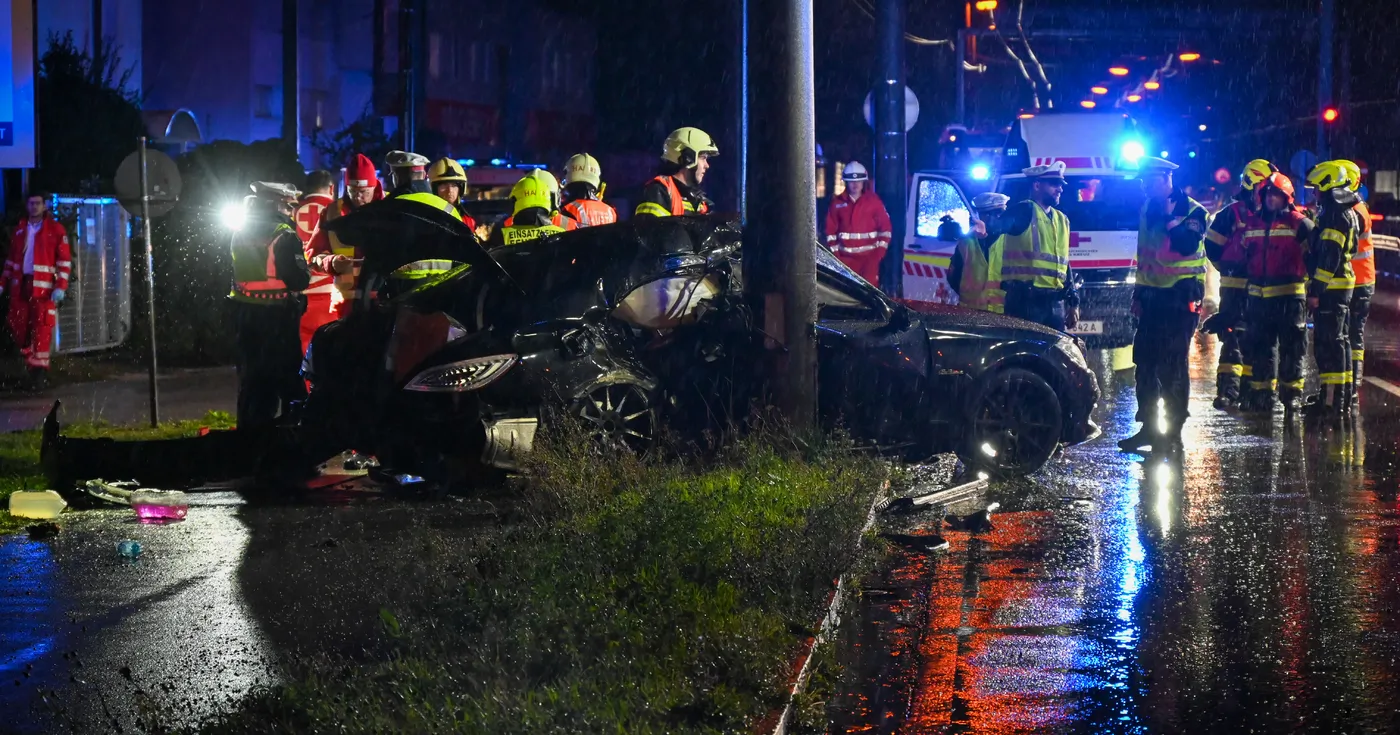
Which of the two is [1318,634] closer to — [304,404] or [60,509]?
[304,404]

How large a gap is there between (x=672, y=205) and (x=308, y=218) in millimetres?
2454

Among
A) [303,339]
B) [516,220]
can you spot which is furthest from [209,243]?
[516,220]

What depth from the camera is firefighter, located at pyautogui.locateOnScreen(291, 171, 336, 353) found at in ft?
39.3

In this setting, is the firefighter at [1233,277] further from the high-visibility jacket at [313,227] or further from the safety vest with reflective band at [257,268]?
the safety vest with reflective band at [257,268]

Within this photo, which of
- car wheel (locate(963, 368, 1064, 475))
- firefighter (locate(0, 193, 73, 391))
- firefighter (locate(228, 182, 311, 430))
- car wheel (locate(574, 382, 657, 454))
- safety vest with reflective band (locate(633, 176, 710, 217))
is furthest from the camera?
firefighter (locate(0, 193, 73, 391))

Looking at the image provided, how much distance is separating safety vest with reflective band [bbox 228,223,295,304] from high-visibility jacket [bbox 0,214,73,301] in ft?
20.3

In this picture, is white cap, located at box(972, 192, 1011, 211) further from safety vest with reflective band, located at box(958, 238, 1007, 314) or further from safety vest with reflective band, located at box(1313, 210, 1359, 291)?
safety vest with reflective band, located at box(1313, 210, 1359, 291)

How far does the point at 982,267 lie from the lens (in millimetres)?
12828

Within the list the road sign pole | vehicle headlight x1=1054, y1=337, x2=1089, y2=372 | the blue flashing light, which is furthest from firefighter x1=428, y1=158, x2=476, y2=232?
the blue flashing light

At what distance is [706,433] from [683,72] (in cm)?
4170

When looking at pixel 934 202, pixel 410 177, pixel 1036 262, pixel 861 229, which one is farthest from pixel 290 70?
pixel 1036 262

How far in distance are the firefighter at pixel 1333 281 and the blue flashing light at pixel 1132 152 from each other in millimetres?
5536

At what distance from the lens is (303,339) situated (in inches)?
481

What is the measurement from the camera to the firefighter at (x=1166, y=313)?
1170cm
